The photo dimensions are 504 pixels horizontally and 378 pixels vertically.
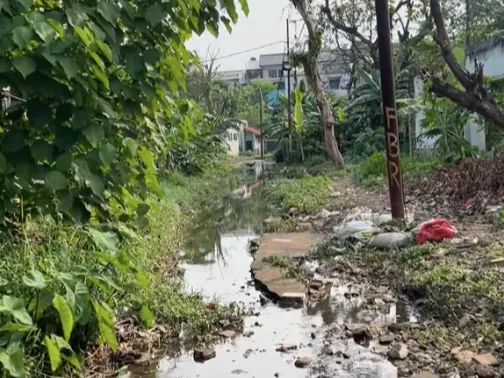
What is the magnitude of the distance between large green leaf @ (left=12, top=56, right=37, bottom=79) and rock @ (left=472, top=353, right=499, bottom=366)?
294cm

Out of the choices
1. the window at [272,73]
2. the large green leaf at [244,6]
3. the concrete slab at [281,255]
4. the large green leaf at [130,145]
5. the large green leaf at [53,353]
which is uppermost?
the window at [272,73]

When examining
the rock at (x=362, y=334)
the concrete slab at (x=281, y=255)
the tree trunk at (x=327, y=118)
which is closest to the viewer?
the rock at (x=362, y=334)

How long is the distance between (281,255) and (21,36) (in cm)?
500

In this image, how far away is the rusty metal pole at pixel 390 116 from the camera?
699 cm

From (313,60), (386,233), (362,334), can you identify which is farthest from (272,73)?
(362,334)

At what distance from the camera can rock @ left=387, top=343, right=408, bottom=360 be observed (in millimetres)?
Answer: 3684

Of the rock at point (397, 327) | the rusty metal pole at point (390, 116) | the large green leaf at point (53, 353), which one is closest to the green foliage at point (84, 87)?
the large green leaf at point (53, 353)

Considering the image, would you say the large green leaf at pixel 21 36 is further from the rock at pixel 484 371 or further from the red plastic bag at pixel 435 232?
the red plastic bag at pixel 435 232

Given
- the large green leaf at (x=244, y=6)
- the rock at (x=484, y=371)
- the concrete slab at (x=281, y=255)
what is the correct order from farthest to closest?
the concrete slab at (x=281, y=255) → the rock at (x=484, y=371) → the large green leaf at (x=244, y=6)

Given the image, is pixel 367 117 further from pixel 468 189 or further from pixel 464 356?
pixel 464 356

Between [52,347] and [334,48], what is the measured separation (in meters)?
26.9

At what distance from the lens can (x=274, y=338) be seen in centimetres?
432

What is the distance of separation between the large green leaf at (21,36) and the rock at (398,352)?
288cm

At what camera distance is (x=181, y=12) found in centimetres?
299
